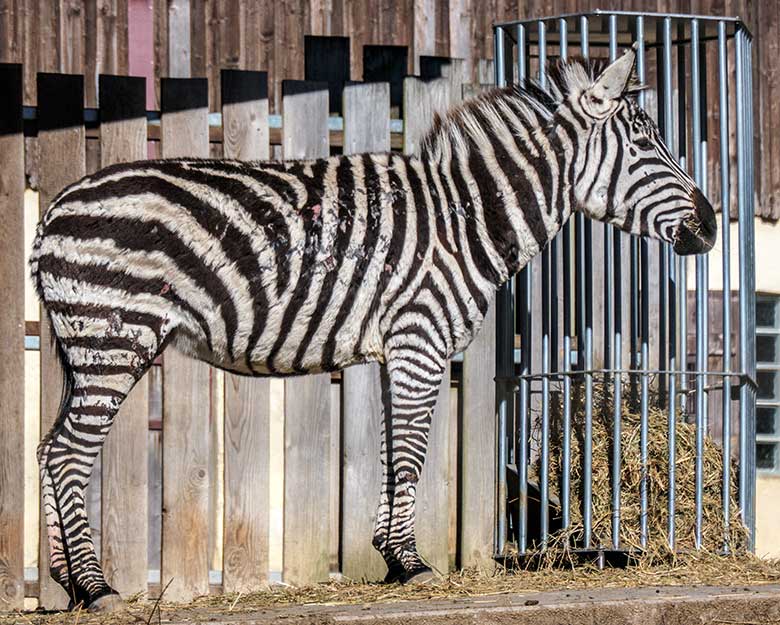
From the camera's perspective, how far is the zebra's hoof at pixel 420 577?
619 cm

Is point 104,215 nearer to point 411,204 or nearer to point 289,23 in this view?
point 411,204

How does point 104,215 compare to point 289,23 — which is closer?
point 104,215

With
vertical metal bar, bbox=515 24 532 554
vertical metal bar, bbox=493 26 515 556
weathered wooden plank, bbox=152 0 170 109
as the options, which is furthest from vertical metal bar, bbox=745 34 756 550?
weathered wooden plank, bbox=152 0 170 109

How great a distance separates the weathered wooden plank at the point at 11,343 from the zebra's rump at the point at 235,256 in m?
0.79

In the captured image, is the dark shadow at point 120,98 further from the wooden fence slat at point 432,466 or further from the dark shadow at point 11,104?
the wooden fence slat at point 432,466

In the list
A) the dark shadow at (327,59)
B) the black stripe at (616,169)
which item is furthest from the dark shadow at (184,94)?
the black stripe at (616,169)

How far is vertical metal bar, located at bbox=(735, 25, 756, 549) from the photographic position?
24.5 feet

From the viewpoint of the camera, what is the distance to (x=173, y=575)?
688cm

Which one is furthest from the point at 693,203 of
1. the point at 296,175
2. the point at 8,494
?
the point at 8,494

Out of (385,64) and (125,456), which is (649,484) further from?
(385,64)

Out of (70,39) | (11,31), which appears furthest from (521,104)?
(11,31)

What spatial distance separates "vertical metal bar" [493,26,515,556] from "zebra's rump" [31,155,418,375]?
1359 mm

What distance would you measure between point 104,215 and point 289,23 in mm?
5907

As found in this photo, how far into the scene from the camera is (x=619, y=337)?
7566 millimetres
